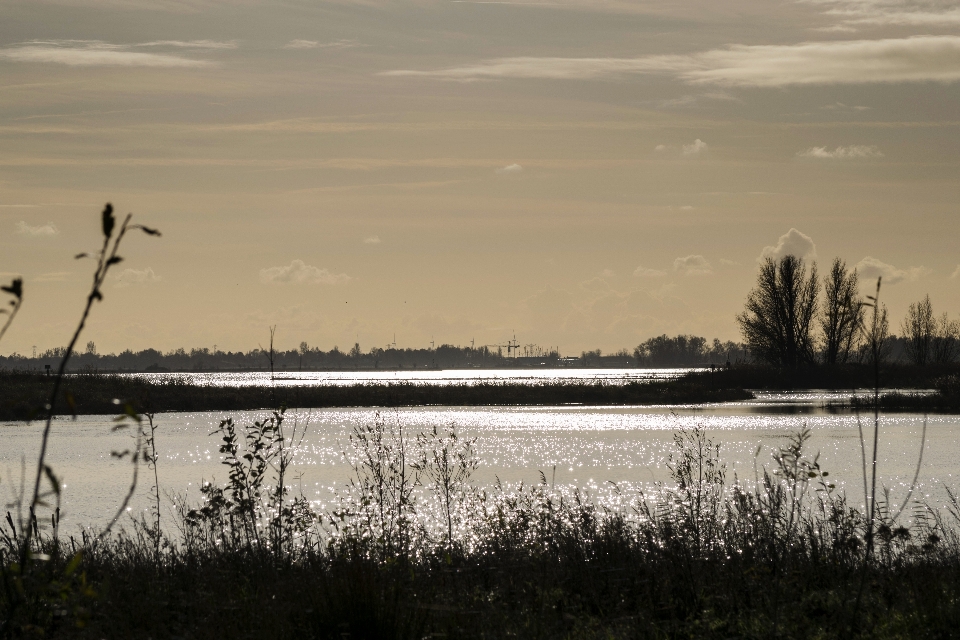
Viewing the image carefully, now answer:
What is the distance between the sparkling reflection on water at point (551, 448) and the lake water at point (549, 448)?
0.22 feet

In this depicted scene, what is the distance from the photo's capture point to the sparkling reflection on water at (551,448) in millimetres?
29047

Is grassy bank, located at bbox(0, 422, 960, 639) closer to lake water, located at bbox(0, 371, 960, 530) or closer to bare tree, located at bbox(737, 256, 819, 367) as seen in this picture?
lake water, located at bbox(0, 371, 960, 530)

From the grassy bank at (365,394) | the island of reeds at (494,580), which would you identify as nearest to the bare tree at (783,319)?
the grassy bank at (365,394)

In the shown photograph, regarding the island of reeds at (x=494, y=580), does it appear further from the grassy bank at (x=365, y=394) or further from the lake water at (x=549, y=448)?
the grassy bank at (x=365, y=394)

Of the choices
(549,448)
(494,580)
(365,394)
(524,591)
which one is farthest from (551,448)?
(365,394)

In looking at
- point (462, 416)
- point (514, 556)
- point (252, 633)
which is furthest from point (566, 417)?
point (252, 633)

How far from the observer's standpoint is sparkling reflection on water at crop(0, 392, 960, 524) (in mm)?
29047

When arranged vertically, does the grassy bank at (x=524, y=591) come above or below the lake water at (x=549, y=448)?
above

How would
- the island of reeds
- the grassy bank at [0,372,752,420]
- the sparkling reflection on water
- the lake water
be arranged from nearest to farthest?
the island of reeds
the lake water
the sparkling reflection on water
the grassy bank at [0,372,752,420]

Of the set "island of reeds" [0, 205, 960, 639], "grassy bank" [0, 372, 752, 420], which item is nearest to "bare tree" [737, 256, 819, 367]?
"grassy bank" [0, 372, 752, 420]

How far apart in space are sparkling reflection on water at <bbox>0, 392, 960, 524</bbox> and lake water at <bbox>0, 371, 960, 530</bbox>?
2.6 inches

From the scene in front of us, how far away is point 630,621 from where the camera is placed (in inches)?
357

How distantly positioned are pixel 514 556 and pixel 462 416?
5967 cm

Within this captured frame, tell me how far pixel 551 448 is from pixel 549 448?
11cm
